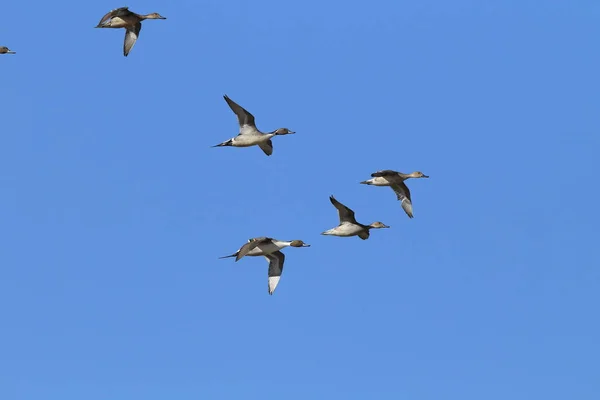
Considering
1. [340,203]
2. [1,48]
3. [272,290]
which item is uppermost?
[1,48]

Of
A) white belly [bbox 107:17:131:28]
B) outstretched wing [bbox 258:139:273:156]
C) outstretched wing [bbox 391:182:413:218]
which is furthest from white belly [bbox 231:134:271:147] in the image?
outstretched wing [bbox 391:182:413:218]

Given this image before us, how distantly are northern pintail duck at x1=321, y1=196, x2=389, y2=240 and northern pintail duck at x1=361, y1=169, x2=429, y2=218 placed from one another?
170 cm

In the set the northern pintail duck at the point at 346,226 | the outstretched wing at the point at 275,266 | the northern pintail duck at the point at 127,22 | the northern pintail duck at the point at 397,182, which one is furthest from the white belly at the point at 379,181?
the northern pintail duck at the point at 127,22

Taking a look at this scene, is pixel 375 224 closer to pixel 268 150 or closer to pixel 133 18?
pixel 268 150

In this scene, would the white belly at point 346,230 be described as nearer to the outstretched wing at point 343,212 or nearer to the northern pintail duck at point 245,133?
the outstretched wing at point 343,212

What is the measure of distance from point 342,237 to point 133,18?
10.00m

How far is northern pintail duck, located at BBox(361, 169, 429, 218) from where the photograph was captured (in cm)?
4725

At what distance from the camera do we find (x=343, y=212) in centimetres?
4556

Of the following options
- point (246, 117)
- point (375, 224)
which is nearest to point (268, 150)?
point (246, 117)

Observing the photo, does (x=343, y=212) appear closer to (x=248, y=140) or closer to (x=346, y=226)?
(x=346, y=226)

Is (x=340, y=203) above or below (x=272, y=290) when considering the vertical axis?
above

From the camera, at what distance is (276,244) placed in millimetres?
43625

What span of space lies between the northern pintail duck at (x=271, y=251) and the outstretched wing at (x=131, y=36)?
25.0ft

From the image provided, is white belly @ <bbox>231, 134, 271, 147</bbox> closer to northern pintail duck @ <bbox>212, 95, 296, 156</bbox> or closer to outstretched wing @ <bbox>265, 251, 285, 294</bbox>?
northern pintail duck @ <bbox>212, 95, 296, 156</bbox>
